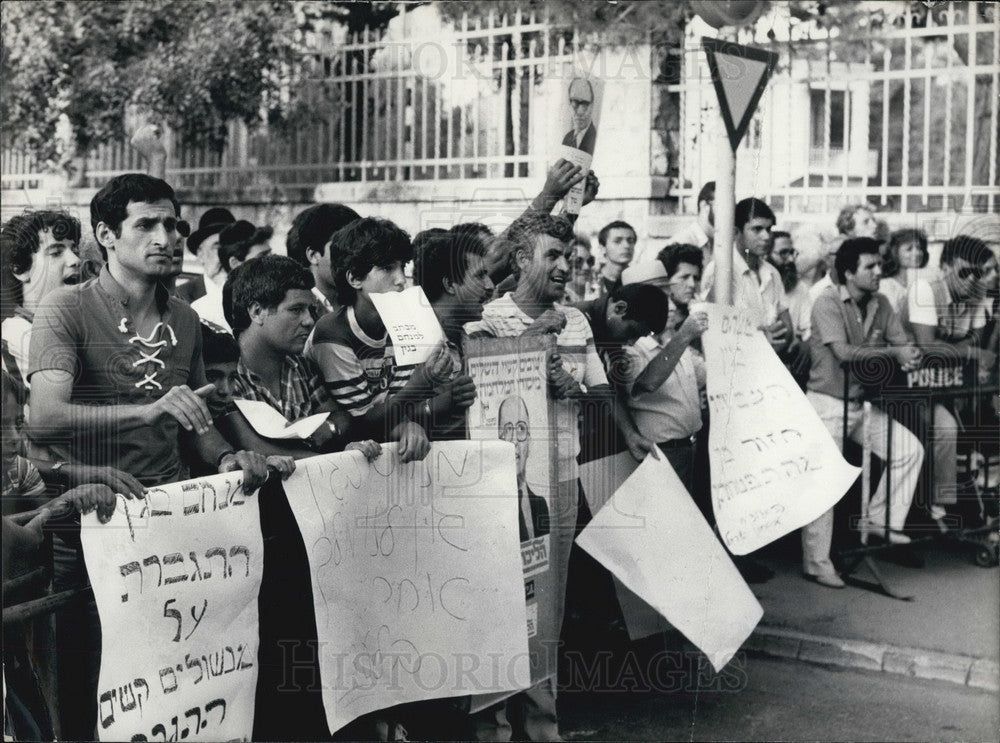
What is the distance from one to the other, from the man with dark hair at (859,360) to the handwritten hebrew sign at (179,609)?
4.16 meters

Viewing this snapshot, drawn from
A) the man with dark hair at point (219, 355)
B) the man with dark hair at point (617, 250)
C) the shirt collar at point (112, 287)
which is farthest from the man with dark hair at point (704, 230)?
the shirt collar at point (112, 287)

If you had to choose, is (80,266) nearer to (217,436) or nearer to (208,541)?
(217,436)

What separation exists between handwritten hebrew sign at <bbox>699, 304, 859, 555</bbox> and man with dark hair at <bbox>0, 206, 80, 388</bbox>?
2558mm

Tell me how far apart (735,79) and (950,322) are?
3684 millimetres

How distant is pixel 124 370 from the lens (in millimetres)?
3732

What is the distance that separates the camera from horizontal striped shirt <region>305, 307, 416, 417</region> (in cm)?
418

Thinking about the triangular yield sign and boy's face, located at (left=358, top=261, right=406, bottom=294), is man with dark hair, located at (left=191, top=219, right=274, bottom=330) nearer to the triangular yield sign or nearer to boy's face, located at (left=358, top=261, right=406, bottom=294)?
boy's face, located at (left=358, top=261, right=406, bottom=294)

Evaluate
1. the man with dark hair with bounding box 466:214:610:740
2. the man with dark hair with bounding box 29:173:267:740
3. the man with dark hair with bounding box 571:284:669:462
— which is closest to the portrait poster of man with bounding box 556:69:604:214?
the man with dark hair with bounding box 466:214:610:740

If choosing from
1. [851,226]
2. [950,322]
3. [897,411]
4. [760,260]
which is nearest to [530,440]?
[760,260]

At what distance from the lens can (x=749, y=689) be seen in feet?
18.1

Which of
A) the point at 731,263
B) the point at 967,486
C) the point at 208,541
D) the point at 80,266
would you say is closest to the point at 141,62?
the point at 80,266

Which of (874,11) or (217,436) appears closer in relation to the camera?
(217,436)

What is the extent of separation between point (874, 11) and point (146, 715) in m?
8.02

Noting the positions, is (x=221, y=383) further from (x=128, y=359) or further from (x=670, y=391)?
(x=670, y=391)
